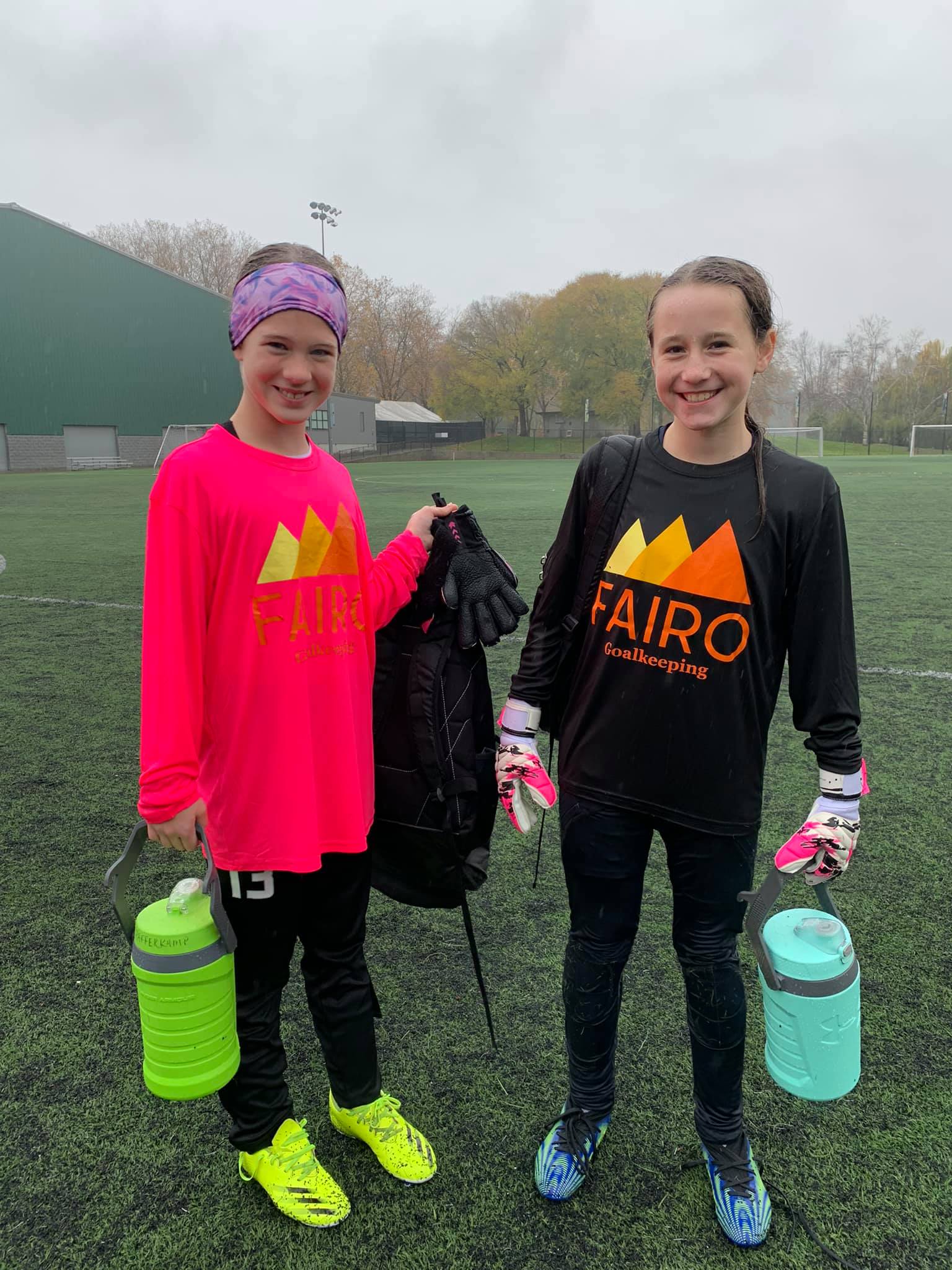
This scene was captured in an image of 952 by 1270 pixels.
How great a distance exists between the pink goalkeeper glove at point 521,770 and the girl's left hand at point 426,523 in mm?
423

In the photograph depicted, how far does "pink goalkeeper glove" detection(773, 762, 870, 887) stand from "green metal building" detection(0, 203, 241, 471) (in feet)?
124

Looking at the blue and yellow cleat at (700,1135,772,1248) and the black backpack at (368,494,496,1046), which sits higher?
the black backpack at (368,494,496,1046)

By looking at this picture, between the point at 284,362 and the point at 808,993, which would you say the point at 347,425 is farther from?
the point at 808,993

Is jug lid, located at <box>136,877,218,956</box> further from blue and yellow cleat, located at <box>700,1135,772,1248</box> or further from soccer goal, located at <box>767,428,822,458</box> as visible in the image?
soccer goal, located at <box>767,428,822,458</box>

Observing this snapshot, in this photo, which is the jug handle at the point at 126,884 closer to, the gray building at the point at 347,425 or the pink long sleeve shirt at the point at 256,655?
the pink long sleeve shirt at the point at 256,655

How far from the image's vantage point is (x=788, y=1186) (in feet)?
6.08

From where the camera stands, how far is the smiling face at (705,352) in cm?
159

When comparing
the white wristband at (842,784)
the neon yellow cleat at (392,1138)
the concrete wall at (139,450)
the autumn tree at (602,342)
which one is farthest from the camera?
the autumn tree at (602,342)

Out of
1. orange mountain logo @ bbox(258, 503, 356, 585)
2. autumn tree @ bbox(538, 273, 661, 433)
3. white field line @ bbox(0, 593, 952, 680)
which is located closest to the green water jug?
orange mountain logo @ bbox(258, 503, 356, 585)

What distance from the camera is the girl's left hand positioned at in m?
2.01

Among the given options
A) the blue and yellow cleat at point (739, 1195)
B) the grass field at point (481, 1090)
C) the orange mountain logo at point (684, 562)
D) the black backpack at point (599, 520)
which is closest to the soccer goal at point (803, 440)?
the grass field at point (481, 1090)

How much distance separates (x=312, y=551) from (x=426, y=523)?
15.2 inches

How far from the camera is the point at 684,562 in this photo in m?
1.67

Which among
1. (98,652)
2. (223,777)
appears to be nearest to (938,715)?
(223,777)
